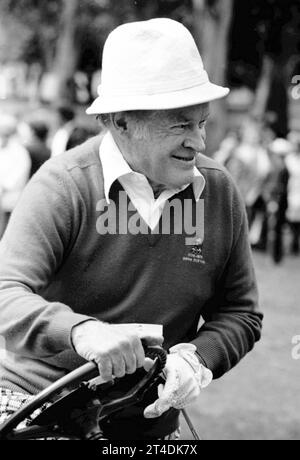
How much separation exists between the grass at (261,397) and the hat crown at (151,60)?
335 centimetres

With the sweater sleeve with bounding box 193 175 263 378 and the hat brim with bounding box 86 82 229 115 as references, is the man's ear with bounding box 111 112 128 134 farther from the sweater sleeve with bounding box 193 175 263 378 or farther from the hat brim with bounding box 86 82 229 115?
the sweater sleeve with bounding box 193 175 263 378

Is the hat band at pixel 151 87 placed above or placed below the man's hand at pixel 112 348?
above

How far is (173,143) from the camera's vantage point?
2430 millimetres

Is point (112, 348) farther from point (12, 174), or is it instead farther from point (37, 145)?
point (37, 145)

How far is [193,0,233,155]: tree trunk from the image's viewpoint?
1328 centimetres

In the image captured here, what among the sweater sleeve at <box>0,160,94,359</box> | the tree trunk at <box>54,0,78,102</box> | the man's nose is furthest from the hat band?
the tree trunk at <box>54,0,78,102</box>

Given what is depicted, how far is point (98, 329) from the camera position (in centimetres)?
205

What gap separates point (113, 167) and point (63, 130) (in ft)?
28.8

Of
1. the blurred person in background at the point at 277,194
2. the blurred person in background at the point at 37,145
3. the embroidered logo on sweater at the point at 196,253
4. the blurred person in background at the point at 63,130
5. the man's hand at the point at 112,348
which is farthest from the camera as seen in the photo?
the blurred person in background at the point at 277,194

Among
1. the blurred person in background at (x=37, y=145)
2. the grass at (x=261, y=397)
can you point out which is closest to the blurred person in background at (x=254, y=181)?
the blurred person in background at (x=37, y=145)

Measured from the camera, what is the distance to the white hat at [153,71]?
2.35 meters

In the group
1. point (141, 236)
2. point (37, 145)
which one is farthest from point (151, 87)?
point (37, 145)

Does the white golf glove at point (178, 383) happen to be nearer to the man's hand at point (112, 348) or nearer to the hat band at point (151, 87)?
the man's hand at point (112, 348)
